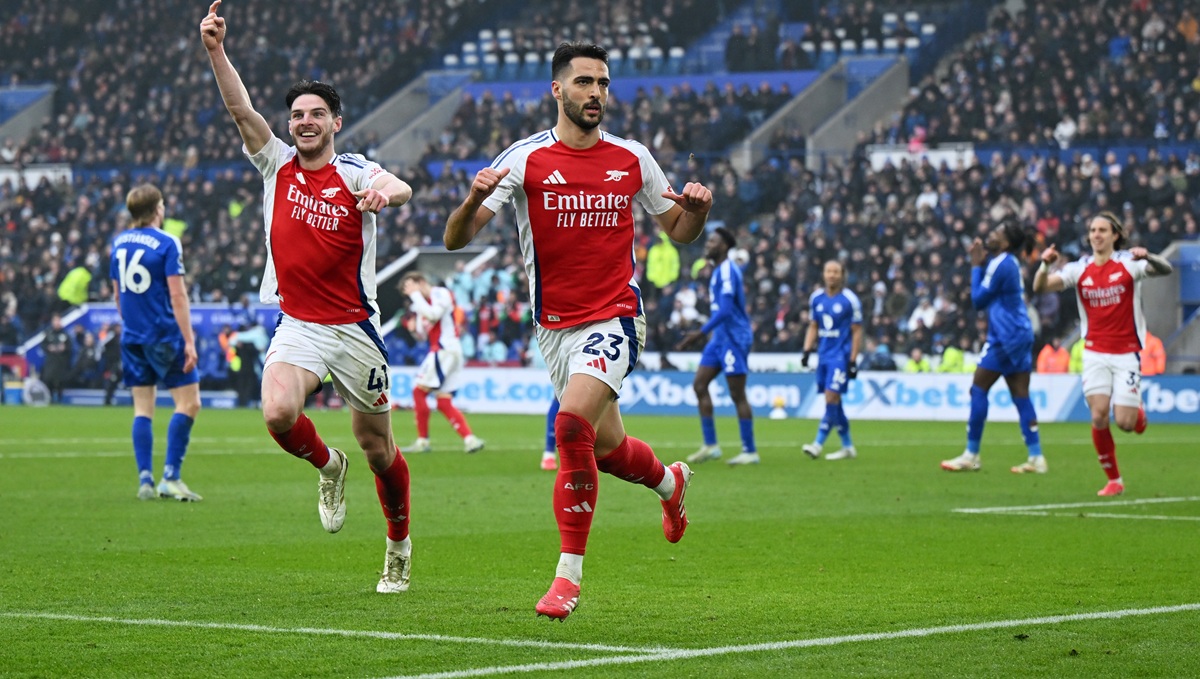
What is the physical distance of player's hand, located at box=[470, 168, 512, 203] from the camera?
696cm

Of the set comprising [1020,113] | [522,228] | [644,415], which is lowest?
[644,415]

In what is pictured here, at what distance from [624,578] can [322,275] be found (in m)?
2.17

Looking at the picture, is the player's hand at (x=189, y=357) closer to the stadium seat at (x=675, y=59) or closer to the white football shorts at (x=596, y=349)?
the white football shorts at (x=596, y=349)

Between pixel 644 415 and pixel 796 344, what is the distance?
312 centimetres

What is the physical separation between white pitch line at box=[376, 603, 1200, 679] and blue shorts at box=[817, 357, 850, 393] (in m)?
11.6

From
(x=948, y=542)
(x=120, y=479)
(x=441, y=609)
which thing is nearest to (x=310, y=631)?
(x=441, y=609)

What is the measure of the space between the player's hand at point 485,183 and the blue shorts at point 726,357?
10.7 m

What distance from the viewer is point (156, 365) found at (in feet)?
42.0

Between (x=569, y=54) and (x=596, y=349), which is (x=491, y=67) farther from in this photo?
(x=596, y=349)

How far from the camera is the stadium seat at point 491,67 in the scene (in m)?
45.5

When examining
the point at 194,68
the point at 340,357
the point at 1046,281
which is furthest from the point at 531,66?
the point at 340,357

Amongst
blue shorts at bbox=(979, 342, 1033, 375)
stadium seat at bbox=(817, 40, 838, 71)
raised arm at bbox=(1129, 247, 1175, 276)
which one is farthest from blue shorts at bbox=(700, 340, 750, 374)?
stadium seat at bbox=(817, 40, 838, 71)

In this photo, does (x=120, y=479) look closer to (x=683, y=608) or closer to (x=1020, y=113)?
(x=683, y=608)

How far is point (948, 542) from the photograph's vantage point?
408 inches
